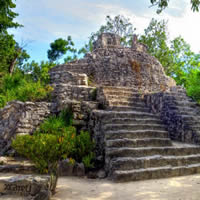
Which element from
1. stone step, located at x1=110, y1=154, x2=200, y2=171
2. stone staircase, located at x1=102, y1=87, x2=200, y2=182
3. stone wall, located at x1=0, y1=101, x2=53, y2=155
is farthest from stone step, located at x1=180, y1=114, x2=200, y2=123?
stone wall, located at x1=0, y1=101, x2=53, y2=155

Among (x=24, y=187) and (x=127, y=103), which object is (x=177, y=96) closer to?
(x=127, y=103)

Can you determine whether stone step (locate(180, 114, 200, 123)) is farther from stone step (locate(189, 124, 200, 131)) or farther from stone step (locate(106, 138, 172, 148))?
stone step (locate(106, 138, 172, 148))

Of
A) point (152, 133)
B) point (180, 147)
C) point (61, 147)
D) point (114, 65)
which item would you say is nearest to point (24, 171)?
point (61, 147)

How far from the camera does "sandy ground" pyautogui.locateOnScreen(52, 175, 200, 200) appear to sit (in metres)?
3.14

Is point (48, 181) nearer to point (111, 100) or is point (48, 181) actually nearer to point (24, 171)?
point (24, 171)

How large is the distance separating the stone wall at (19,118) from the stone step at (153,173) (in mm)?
3289

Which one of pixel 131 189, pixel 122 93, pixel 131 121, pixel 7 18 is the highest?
pixel 7 18

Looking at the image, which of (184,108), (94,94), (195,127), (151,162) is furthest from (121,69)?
(151,162)

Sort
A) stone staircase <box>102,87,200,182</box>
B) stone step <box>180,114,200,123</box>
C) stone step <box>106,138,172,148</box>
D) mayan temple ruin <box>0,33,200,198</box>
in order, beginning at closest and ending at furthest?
stone staircase <box>102,87,200,182</box> < mayan temple ruin <box>0,33,200,198</box> < stone step <box>106,138,172,148</box> < stone step <box>180,114,200,123</box>

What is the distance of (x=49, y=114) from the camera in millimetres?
6492

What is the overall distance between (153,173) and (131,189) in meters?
0.92

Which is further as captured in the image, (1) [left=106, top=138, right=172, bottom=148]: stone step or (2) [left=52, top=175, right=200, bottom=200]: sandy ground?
(1) [left=106, top=138, right=172, bottom=148]: stone step

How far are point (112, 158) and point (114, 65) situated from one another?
23.7 feet

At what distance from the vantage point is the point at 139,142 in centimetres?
504
